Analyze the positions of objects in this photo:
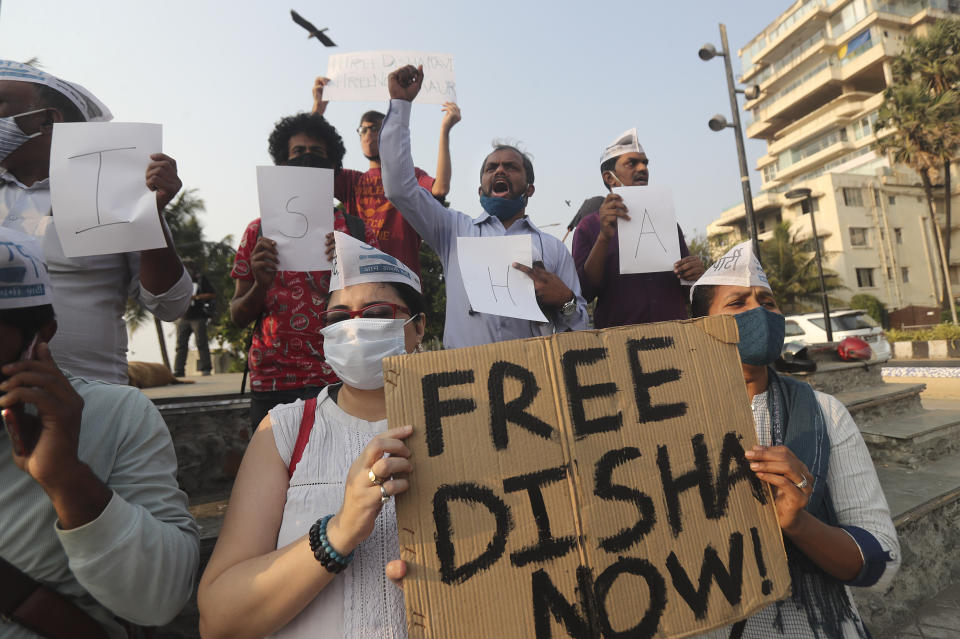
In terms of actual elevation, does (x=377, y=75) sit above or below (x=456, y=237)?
above

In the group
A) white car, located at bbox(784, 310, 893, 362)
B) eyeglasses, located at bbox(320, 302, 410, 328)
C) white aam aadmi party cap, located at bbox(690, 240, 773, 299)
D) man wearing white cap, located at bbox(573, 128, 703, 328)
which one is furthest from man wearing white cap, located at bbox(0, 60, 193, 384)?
white car, located at bbox(784, 310, 893, 362)

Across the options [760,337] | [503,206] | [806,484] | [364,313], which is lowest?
[806,484]

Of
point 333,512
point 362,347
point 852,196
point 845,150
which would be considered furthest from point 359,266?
point 845,150

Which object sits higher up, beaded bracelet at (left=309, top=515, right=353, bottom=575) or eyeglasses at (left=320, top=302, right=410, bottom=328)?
eyeglasses at (left=320, top=302, right=410, bottom=328)

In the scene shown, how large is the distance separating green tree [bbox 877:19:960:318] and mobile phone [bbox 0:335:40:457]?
35.4m

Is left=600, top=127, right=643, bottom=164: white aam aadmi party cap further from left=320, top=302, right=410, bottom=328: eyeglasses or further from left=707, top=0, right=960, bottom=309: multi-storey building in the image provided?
left=707, top=0, right=960, bottom=309: multi-storey building

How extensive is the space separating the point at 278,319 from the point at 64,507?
1493 millimetres

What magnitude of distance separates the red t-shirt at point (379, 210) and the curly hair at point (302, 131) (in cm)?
14

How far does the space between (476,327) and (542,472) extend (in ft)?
4.26

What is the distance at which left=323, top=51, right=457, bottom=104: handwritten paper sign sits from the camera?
3.14 meters

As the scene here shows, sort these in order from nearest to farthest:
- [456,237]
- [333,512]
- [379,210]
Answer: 1. [333,512]
2. [456,237]
3. [379,210]

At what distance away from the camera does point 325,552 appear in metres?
1.22

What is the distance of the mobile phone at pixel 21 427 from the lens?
110 centimetres

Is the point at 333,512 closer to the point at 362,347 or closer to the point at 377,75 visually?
the point at 362,347
